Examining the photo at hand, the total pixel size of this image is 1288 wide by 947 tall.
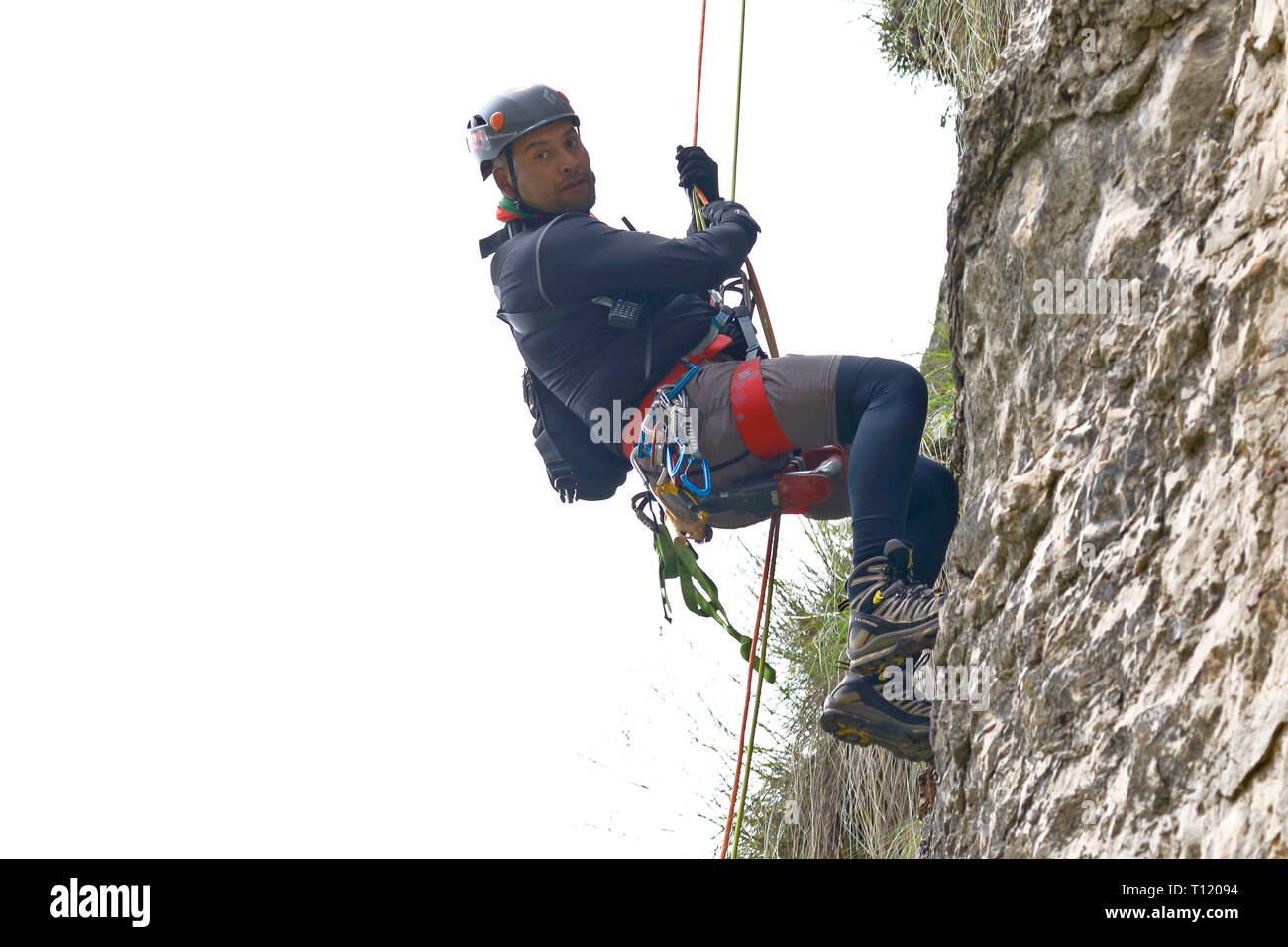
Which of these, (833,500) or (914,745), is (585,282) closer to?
(833,500)

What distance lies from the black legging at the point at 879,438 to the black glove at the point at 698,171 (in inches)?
33.4

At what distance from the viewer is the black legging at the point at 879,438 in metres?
3.76

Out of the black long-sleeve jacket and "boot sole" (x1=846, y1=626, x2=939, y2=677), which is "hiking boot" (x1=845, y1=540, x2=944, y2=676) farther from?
the black long-sleeve jacket

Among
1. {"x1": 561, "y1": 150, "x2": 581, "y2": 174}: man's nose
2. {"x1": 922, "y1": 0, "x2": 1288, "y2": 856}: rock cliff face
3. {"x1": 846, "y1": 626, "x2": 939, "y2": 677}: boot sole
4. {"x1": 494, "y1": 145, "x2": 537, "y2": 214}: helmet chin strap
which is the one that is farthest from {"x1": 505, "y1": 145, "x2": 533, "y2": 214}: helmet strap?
{"x1": 846, "y1": 626, "x2": 939, "y2": 677}: boot sole

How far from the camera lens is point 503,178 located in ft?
14.7

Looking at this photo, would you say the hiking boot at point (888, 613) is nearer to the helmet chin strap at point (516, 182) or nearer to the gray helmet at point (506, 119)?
the helmet chin strap at point (516, 182)

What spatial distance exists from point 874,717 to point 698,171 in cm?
188

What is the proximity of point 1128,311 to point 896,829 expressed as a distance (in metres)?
3.70

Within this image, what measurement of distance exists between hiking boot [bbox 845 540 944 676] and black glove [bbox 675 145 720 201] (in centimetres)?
144

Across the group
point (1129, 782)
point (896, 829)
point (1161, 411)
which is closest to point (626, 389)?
point (1161, 411)

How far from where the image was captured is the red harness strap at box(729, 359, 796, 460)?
158 inches

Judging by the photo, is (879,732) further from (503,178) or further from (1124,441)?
(503,178)

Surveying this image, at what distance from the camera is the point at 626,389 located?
425 cm

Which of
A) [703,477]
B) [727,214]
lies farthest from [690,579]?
[727,214]
